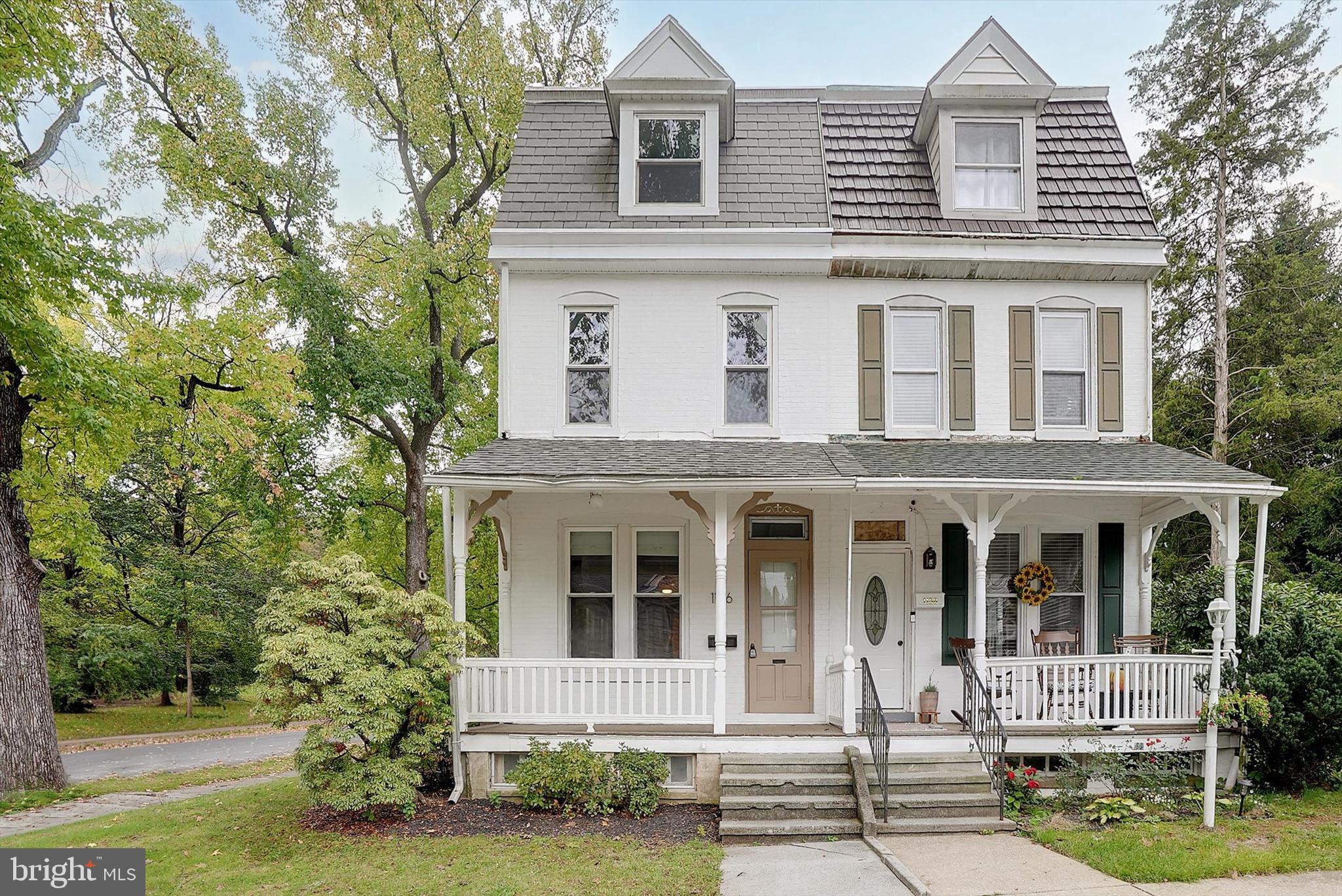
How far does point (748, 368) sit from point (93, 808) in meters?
9.70

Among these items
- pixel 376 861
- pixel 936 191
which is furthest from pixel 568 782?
pixel 936 191

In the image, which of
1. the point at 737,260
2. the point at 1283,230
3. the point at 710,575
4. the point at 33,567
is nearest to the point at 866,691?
the point at 710,575

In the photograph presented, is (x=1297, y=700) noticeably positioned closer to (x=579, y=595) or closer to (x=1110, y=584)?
(x=1110, y=584)

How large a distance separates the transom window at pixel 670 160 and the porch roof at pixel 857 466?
3463 millimetres

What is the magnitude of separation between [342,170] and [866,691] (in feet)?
46.7

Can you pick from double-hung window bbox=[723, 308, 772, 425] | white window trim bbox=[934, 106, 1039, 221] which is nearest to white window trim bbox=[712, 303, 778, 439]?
double-hung window bbox=[723, 308, 772, 425]

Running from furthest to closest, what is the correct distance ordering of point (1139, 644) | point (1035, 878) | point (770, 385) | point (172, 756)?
point (172, 756)
point (770, 385)
point (1139, 644)
point (1035, 878)

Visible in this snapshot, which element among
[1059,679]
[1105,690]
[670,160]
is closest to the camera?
[1105,690]

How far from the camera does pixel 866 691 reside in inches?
323

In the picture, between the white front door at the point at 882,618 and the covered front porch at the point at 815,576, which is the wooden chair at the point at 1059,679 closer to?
the covered front porch at the point at 815,576

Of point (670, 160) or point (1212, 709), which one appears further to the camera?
point (670, 160)

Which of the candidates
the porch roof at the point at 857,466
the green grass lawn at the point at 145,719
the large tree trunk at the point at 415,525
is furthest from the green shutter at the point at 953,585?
Answer: the green grass lawn at the point at 145,719

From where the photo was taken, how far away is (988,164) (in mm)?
10516

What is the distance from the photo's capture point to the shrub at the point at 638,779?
7.85 m
